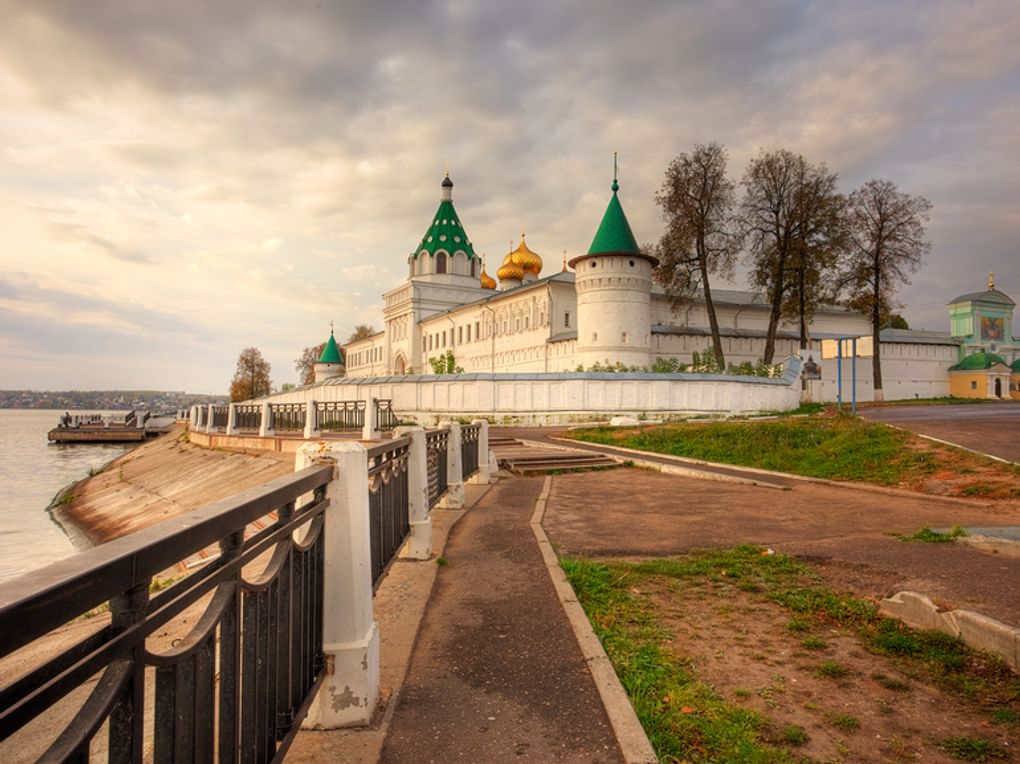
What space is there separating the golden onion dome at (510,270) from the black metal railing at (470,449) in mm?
48515

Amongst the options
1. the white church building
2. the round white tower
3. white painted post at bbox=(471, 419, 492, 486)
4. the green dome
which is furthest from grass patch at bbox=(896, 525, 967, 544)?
the green dome

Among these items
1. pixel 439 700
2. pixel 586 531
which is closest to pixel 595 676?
pixel 439 700

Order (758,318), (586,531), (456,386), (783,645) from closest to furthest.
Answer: (783,645) → (586,531) → (456,386) → (758,318)

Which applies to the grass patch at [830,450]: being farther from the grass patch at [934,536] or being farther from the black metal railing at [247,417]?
the black metal railing at [247,417]

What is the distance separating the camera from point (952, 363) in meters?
52.2

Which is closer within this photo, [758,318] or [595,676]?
[595,676]

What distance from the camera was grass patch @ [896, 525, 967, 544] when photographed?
6801 mm

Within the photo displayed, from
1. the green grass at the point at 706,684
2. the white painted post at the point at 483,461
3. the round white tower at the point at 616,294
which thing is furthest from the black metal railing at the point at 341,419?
the green grass at the point at 706,684

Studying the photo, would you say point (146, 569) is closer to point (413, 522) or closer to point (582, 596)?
point (582, 596)

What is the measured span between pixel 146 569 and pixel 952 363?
63008 mm

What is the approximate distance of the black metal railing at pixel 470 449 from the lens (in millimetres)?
10758

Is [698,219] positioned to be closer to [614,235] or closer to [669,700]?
[614,235]

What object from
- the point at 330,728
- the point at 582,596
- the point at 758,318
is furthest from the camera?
the point at 758,318

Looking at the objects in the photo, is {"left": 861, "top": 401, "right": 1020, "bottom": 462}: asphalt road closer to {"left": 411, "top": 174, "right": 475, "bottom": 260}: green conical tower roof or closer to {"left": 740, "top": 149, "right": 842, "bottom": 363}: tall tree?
{"left": 740, "top": 149, "right": 842, "bottom": 363}: tall tree
